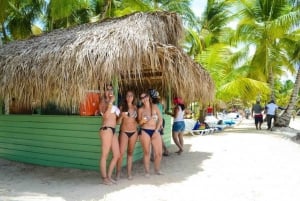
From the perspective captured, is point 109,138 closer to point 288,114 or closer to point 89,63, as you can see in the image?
point 89,63

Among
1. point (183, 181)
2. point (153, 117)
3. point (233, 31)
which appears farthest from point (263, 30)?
point (183, 181)

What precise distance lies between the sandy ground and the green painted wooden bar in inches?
8.6

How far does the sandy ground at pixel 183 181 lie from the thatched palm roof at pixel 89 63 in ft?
4.76

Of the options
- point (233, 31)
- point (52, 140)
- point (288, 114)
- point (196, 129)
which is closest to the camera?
point (52, 140)

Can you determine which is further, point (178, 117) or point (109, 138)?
point (178, 117)

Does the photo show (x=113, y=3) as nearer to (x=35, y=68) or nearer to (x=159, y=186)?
(x=35, y=68)

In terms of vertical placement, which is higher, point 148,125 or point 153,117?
point 153,117

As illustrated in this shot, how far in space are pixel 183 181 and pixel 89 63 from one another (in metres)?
2.65

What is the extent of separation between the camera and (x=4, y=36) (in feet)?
64.0

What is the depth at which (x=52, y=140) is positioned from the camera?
7020mm

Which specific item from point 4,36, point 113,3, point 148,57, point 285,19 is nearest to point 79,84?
point 148,57

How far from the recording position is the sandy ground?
4992 millimetres

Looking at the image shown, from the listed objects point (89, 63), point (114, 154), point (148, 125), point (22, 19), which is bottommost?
point (114, 154)

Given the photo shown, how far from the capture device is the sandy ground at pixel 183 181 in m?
4.99
